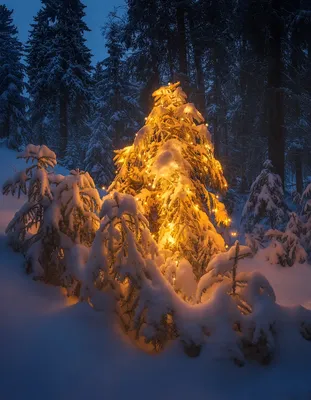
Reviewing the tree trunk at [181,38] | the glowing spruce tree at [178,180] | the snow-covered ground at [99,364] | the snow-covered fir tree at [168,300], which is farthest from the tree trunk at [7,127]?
the snow-covered fir tree at [168,300]

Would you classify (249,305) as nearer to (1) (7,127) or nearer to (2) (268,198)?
(2) (268,198)

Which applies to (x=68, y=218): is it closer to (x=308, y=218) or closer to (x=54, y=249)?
(x=54, y=249)

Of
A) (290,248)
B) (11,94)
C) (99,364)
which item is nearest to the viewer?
(99,364)

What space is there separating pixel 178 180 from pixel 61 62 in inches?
705

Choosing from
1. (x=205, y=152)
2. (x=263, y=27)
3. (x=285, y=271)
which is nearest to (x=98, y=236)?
(x=205, y=152)

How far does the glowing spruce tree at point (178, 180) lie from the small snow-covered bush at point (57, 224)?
116 centimetres

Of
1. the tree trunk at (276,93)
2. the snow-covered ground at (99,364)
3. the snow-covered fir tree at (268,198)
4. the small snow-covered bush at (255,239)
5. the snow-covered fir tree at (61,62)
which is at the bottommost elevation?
the small snow-covered bush at (255,239)

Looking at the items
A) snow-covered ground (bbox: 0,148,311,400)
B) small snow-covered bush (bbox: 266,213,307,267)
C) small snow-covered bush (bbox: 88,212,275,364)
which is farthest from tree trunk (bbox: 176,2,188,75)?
snow-covered ground (bbox: 0,148,311,400)

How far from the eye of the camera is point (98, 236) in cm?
319

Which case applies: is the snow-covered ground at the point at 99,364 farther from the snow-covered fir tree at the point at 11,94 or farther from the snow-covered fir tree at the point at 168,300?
the snow-covered fir tree at the point at 11,94

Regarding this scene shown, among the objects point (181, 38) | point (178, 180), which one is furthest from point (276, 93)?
point (178, 180)

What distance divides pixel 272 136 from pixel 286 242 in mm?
4772

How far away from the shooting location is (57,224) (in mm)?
3432

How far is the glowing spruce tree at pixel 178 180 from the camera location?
15.0 feet
